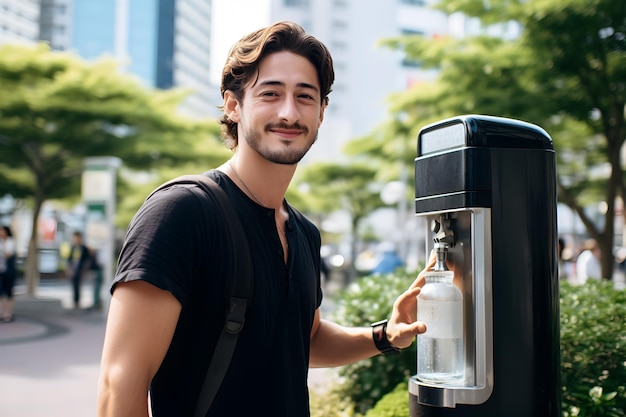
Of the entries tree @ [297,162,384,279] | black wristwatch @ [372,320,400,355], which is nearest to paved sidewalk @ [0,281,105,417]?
black wristwatch @ [372,320,400,355]

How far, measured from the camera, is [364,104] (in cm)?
7031

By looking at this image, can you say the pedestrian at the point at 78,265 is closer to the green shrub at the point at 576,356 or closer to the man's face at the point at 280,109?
the green shrub at the point at 576,356

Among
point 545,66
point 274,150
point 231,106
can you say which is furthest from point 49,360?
point 274,150

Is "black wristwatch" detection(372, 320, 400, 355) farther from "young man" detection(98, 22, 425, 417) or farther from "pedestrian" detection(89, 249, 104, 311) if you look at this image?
"pedestrian" detection(89, 249, 104, 311)

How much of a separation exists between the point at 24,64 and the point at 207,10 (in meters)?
107

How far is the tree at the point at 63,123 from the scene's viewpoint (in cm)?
1350

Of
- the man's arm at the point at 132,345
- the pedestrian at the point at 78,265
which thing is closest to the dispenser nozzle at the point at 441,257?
the man's arm at the point at 132,345

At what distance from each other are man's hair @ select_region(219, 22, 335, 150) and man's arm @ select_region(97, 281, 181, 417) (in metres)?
0.59

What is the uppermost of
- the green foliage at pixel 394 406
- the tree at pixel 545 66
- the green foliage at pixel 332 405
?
the tree at pixel 545 66

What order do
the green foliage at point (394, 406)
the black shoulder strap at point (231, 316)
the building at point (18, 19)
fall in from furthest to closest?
the building at point (18, 19) → the green foliage at point (394, 406) → the black shoulder strap at point (231, 316)

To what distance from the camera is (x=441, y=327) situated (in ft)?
6.36

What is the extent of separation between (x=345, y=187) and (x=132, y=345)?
91.1ft

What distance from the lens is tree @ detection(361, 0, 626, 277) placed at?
800cm

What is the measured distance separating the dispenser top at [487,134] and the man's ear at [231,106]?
72cm
